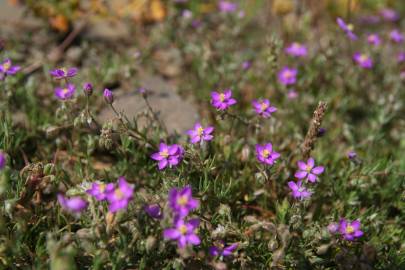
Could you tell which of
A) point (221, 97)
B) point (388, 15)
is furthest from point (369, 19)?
point (221, 97)

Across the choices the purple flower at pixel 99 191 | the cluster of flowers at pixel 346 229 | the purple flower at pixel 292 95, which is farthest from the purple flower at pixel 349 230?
the purple flower at pixel 292 95

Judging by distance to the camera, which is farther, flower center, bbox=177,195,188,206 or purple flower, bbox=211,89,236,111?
purple flower, bbox=211,89,236,111

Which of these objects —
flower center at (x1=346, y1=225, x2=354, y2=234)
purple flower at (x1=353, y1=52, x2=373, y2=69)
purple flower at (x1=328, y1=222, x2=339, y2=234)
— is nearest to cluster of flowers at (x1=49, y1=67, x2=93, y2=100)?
purple flower at (x1=328, y1=222, x2=339, y2=234)

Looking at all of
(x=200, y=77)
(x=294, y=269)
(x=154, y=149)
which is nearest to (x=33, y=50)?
(x=200, y=77)

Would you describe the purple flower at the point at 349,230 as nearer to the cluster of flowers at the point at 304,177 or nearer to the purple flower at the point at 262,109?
the cluster of flowers at the point at 304,177

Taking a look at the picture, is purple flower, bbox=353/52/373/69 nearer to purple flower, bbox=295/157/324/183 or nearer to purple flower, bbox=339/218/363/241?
purple flower, bbox=295/157/324/183

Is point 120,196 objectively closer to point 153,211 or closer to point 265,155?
point 153,211
